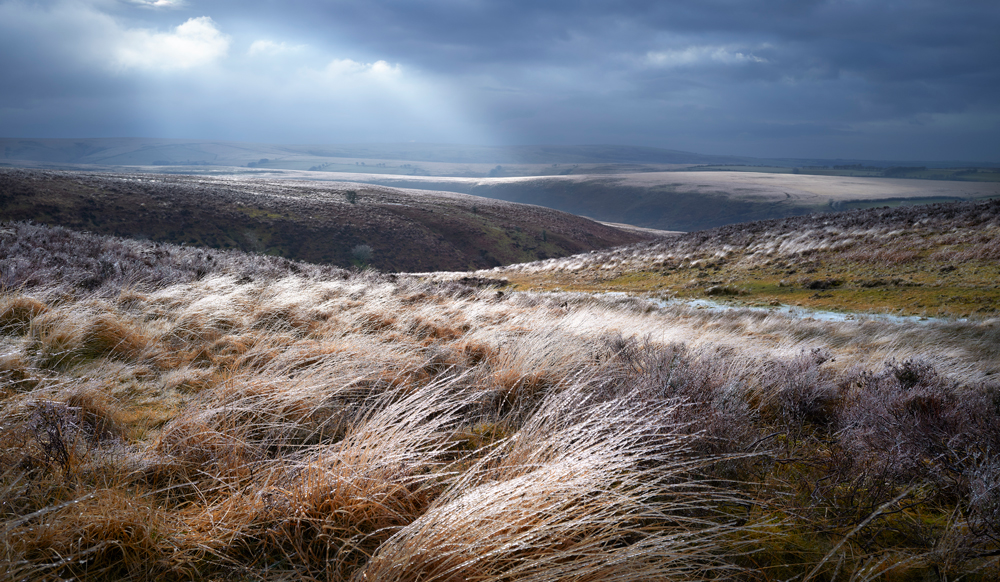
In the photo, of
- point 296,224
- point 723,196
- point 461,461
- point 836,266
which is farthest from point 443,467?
point 723,196

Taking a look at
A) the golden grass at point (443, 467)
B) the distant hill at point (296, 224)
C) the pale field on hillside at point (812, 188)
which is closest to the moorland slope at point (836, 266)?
the golden grass at point (443, 467)

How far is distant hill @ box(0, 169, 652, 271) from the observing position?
126ft

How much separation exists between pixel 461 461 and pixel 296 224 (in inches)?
1984

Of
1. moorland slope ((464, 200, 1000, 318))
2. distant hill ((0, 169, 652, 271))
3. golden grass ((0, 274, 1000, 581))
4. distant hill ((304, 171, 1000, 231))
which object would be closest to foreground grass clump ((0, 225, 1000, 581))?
golden grass ((0, 274, 1000, 581))

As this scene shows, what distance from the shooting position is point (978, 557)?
71.7 inches

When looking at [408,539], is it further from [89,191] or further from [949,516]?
[89,191]

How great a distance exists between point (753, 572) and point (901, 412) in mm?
2408

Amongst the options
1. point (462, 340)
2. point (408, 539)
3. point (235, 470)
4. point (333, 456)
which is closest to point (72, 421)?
point (235, 470)

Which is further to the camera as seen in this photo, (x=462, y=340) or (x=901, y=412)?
(x=462, y=340)

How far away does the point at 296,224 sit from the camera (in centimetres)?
4716

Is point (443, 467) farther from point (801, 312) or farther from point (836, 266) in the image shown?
point (836, 266)

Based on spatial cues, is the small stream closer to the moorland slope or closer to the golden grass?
the moorland slope

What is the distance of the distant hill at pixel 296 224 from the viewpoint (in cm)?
3828

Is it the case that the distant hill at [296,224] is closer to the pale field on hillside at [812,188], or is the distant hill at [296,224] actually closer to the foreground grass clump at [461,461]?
the foreground grass clump at [461,461]
